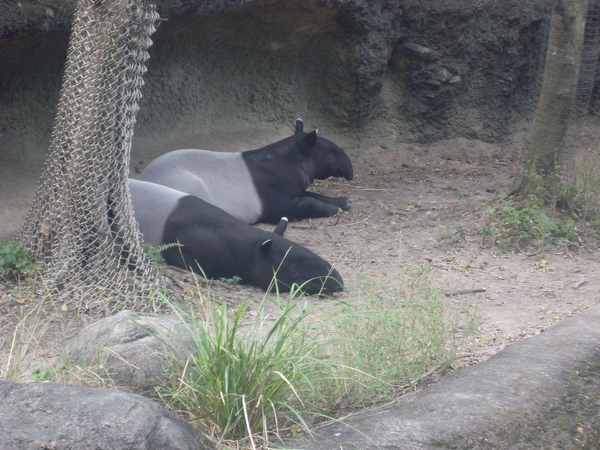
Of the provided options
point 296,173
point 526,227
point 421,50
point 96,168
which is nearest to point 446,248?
point 526,227

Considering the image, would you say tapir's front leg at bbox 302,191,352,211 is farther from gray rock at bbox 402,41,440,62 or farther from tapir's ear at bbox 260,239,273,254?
gray rock at bbox 402,41,440,62

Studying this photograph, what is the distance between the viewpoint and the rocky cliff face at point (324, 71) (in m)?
8.24

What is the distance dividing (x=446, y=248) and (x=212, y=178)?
9.18ft

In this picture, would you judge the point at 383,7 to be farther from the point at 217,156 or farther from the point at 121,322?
the point at 121,322

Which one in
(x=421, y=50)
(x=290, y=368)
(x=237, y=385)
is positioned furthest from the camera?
(x=421, y=50)

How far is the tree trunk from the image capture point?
686 cm

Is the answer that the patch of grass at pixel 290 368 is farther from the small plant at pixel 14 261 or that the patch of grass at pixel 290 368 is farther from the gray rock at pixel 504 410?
the small plant at pixel 14 261

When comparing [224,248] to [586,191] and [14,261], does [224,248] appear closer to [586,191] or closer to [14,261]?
[14,261]

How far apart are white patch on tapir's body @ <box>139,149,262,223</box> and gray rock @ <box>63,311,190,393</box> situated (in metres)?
4.07

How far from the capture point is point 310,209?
26.8 feet

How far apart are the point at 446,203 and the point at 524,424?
534cm

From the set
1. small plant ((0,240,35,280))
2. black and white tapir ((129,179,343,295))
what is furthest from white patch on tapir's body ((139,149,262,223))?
small plant ((0,240,35,280))

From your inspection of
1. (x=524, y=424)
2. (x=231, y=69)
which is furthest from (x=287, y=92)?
(x=524, y=424)

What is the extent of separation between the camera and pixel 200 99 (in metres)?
9.70
